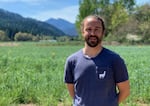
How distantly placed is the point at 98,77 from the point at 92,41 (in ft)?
0.89

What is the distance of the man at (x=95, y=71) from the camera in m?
2.95

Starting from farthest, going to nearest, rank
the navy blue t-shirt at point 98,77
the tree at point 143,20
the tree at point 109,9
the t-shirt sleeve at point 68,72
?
1. the tree at point 109,9
2. the tree at point 143,20
3. the t-shirt sleeve at point 68,72
4. the navy blue t-shirt at point 98,77

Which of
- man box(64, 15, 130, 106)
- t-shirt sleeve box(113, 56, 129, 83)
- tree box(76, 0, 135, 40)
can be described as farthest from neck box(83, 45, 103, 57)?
tree box(76, 0, 135, 40)

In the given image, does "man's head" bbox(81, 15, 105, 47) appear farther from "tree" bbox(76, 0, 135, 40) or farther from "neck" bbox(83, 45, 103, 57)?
"tree" bbox(76, 0, 135, 40)

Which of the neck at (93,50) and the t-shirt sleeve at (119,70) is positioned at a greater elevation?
the neck at (93,50)

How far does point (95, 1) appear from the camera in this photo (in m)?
74.3

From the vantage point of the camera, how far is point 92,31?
2998mm

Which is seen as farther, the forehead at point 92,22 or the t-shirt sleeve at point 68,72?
the t-shirt sleeve at point 68,72

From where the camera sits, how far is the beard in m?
2.96

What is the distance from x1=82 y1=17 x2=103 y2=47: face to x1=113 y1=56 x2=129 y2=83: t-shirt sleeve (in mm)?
203

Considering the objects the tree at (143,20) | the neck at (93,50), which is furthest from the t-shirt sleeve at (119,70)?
the tree at (143,20)

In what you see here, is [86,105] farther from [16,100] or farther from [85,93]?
[16,100]

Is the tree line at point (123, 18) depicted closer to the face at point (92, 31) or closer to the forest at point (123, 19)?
the forest at point (123, 19)

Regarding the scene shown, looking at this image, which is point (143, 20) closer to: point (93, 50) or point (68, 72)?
point (68, 72)
